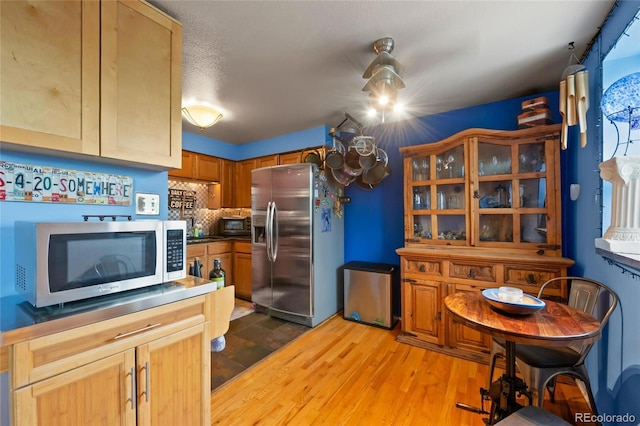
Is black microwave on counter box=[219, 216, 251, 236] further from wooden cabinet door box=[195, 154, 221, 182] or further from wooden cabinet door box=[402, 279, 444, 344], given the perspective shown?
wooden cabinet door box=[402, 279, 444, 344]

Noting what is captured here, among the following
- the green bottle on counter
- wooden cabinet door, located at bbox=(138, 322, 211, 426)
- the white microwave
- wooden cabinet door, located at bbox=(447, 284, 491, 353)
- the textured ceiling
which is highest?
the textured ceiling

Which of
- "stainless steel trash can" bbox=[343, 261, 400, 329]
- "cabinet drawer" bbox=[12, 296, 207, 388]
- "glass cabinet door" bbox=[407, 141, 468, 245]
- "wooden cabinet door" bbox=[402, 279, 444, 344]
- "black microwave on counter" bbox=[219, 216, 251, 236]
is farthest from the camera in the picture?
"black microwave on counter" bbox=[219, 216, 251, 236]

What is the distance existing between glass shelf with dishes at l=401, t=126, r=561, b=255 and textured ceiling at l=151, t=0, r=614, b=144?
0.53m

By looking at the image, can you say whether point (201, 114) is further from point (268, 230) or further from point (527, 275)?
point (527, 275)

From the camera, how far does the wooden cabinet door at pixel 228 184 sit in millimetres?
4250

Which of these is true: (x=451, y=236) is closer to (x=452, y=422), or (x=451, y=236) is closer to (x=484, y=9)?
(x=452, y=422)

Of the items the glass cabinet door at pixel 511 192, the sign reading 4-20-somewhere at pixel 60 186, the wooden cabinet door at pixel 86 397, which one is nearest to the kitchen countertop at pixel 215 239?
the sign reading 4-20-somewhere at pixel 60 186

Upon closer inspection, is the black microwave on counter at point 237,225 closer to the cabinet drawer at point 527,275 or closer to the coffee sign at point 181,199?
the coffee sign at point 181,199

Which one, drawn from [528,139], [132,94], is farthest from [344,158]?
[132,94]

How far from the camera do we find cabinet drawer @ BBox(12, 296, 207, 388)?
2.91 feet

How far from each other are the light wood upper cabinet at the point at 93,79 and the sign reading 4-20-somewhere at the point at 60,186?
160mm

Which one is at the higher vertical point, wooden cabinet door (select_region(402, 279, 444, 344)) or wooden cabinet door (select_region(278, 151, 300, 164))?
wooden cabinet door (select_region(278, 151, 300, 164))

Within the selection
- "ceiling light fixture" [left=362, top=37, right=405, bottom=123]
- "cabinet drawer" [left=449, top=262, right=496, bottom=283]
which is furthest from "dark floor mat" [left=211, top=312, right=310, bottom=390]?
"ceiling light fixture" [left=362, top=37, right=405, bottom=123]

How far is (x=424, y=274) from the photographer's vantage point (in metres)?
2.58
